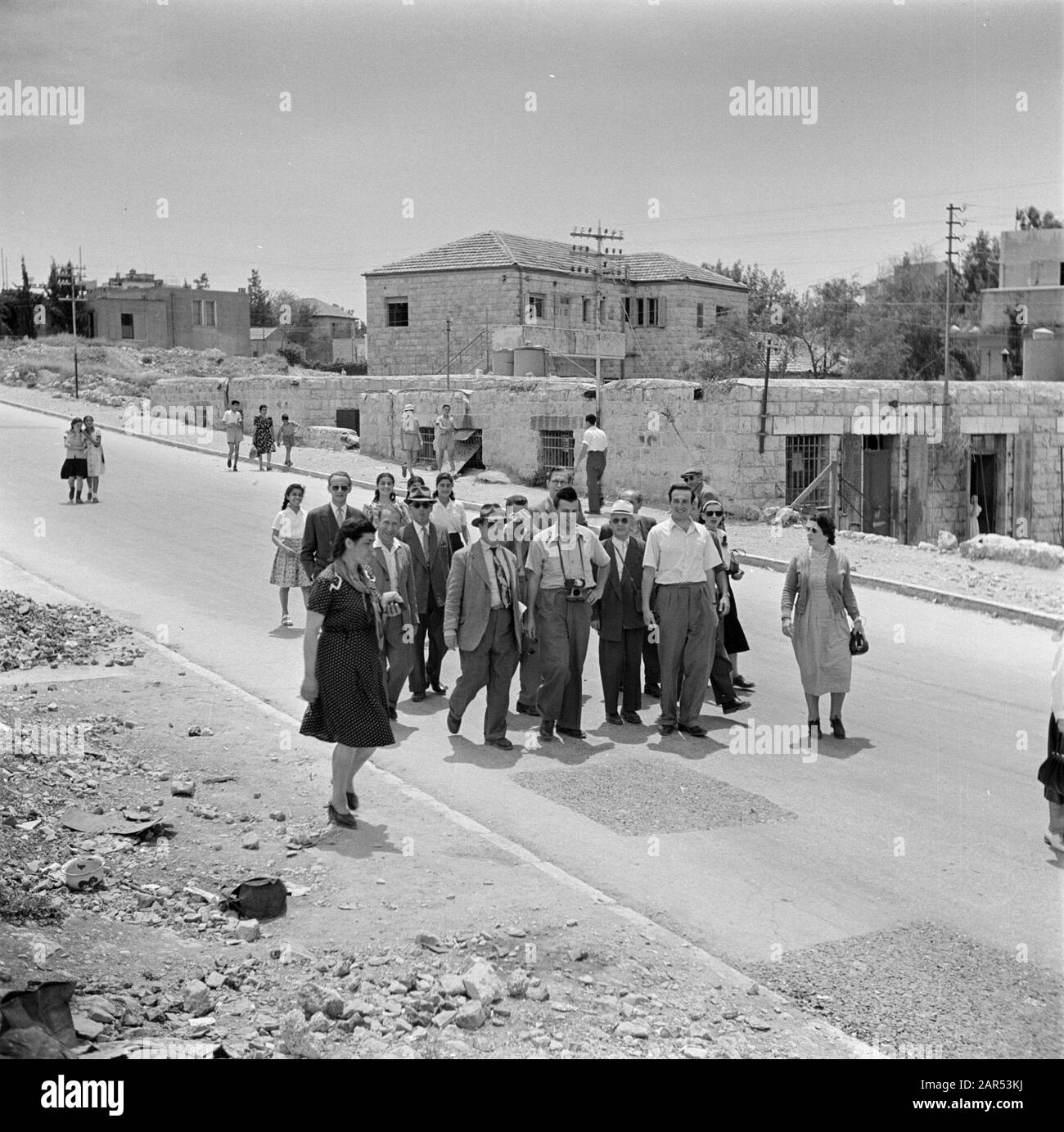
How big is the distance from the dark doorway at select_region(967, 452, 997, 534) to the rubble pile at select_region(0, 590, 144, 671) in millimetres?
18007

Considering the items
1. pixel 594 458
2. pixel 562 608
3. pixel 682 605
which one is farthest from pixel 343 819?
pixel 594 458

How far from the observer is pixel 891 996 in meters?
5.63

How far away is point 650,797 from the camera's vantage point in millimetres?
8367

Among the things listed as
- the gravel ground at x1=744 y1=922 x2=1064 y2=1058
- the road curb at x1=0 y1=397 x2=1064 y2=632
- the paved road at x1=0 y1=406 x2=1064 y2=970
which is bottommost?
the gravel ground at x1=744 y1=922 x2=1064 y2=1058

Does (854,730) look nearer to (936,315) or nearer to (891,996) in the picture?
(891,996)

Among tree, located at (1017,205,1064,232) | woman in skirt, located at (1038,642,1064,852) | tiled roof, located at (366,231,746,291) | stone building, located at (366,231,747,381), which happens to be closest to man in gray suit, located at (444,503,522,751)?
woman in skirt, located at (1038,642,1064,852)

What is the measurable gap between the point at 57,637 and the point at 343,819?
567 centimetres

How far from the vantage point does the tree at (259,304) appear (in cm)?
9325

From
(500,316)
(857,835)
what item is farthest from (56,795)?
(500,316)

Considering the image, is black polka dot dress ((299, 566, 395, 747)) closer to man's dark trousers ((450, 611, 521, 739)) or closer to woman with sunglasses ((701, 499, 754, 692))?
man's dark trousers ((450, 611, 521, 739))

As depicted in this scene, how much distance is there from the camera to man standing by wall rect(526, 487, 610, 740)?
9.80 m

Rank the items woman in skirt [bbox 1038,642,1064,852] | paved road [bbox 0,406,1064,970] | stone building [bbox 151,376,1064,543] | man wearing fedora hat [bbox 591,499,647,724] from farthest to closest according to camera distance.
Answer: stone building [bbox 151,376,1064,543] → man wearing fedora hat [bbox 591,499,647,724] → woman in skirt [bbox 1038,642,1064,852] → paved road [bbox 0,406,1064,970]

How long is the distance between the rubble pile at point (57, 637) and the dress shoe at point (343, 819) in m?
4.57
